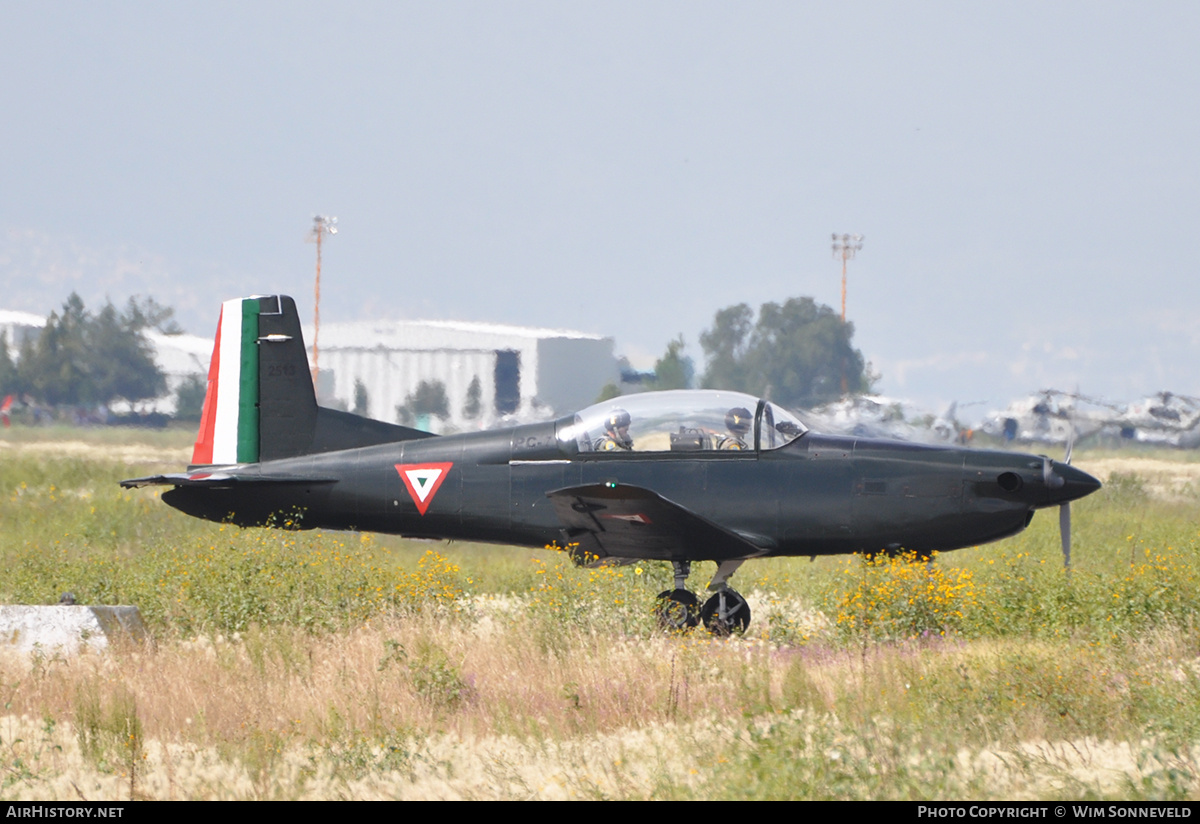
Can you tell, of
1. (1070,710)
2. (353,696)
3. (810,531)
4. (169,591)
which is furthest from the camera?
(169,591)

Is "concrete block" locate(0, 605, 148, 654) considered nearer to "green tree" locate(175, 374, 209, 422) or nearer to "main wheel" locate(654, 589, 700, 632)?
"main wheel" locate(654, 589, 700, 632)

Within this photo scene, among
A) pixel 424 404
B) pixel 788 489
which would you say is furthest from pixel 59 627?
pixel 424 404

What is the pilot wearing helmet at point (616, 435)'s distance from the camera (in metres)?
9.63

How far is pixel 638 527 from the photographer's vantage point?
9266 mm

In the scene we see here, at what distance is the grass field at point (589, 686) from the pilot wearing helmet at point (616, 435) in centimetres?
109

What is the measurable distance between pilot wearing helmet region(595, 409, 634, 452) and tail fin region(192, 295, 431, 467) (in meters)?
1.91

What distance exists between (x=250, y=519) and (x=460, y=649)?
2.94m

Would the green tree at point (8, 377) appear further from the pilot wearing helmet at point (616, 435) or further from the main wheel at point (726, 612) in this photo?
the main wheel at point (726, 612)

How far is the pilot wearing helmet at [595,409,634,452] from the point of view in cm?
963
